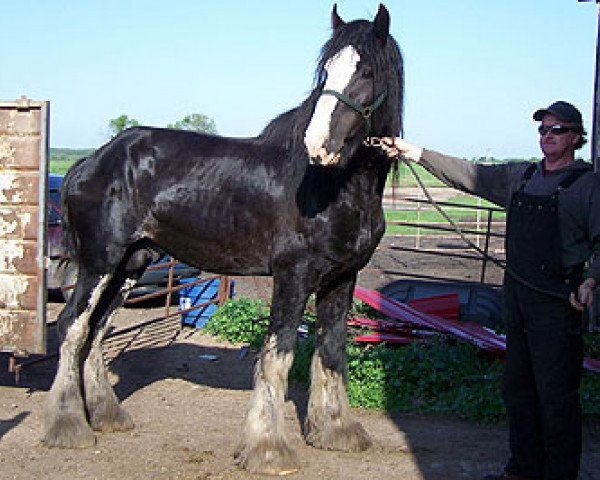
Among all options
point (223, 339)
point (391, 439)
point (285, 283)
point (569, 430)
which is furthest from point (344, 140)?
point (223, 339)

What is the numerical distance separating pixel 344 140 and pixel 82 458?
8.47 ft

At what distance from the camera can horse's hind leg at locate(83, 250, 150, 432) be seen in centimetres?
Result: 539

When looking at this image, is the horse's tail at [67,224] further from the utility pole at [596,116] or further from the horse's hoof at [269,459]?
the utility pole at [596,116]

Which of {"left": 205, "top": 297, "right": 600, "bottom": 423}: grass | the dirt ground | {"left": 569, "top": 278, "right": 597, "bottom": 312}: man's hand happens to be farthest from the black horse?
{"left": 569, "top": 278, "right": 597, "bottom": 312}: man's hand

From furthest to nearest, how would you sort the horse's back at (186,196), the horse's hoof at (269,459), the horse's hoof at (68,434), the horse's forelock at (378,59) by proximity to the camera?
the horse's hoof at (68,434)
the horse's back at (186,196)
the horse's hoof at (269,459)
the horse's forelock at (378,59)

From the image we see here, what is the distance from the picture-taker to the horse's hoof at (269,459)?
14.9ft

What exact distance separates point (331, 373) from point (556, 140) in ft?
7.03

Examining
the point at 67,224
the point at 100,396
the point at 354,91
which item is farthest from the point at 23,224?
the point at 354,91

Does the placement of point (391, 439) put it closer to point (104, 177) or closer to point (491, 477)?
point (491, 477)

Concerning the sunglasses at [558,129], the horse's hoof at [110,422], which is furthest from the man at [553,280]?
the horse's hoof at [110,422]

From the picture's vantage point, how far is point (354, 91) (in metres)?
4.21

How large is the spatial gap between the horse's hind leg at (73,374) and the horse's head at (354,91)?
2.10 meters

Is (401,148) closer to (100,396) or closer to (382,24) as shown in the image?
(382,24)

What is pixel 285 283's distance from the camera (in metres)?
4.69
